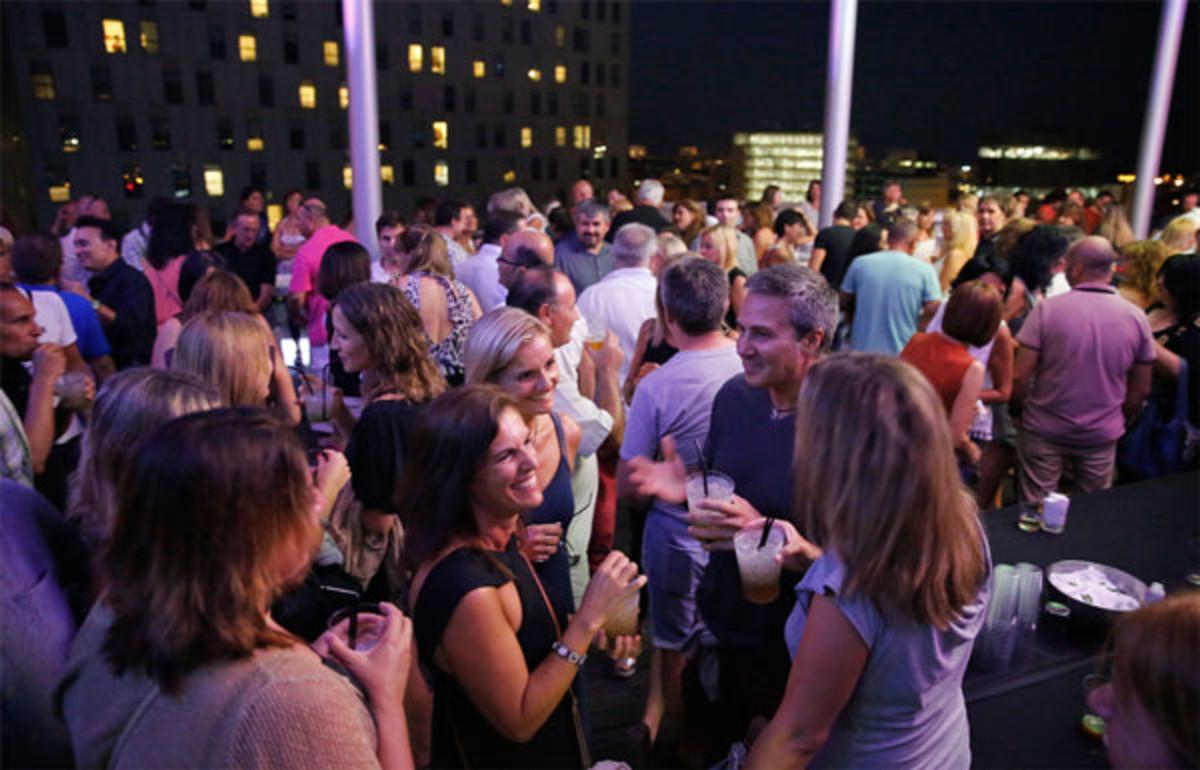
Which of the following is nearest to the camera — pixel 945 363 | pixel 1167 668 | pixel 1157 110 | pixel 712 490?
pixel 1167 668

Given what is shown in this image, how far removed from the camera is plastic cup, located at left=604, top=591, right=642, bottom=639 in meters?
1.57

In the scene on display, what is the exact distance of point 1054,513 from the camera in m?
2.42

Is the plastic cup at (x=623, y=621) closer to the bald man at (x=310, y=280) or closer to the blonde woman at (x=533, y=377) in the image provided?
the blonde woman at (x=533, y=377)

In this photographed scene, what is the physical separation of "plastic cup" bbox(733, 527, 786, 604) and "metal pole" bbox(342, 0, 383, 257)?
3.48 m

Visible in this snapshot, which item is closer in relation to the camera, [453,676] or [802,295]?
[453,676]

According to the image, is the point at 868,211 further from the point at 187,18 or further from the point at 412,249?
the point at 187,18

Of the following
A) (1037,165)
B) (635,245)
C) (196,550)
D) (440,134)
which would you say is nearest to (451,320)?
(635,245)

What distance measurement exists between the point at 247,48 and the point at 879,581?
46195 mm

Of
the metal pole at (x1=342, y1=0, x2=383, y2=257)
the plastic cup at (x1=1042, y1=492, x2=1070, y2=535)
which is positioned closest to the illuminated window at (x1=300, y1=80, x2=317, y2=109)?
the metal pole at (x1=342, y1=0, x2=383, y2=257)

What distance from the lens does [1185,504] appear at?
2.65 m

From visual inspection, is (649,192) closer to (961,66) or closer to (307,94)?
(961,66)

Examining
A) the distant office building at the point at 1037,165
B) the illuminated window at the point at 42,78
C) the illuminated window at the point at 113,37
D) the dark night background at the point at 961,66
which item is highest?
the illuminated window at the point at 113,37

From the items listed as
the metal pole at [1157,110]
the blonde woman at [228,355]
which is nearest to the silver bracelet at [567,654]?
the blonde woman at [228,355]

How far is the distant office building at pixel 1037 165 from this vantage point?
71.2 ft
